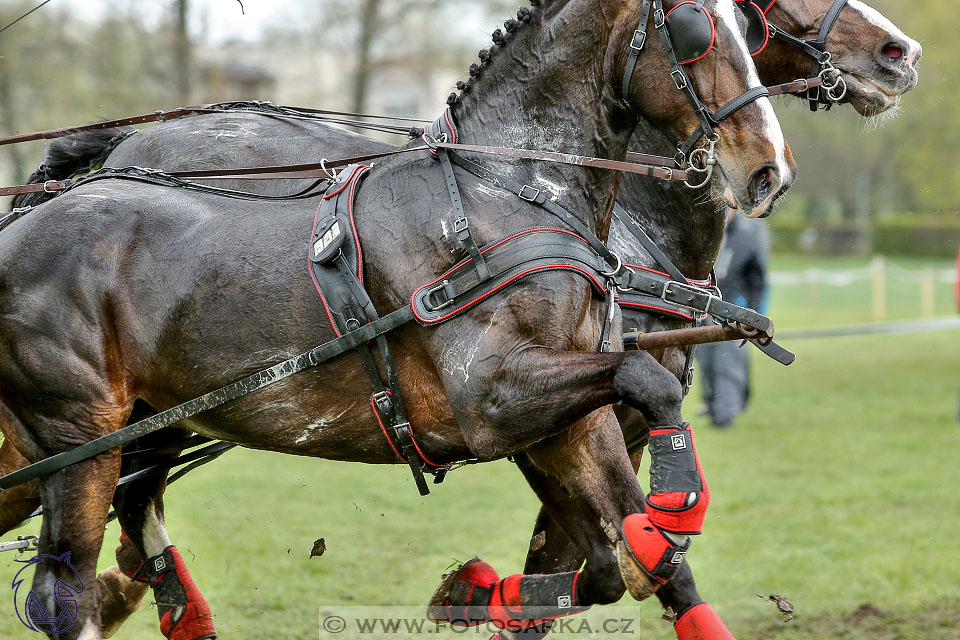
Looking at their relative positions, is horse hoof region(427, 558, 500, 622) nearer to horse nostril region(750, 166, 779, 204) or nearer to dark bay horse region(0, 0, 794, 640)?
dark bay horse region(0, 0, 794, 640)

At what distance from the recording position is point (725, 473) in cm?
883

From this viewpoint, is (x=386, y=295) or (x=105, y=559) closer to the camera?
(x=386, y=295)

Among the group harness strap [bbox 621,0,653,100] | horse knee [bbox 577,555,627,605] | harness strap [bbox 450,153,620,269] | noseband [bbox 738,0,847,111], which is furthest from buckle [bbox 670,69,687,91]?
horse knee [bbox 577,555,627,605]

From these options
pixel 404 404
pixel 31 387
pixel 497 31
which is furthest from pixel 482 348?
pixel 31 387

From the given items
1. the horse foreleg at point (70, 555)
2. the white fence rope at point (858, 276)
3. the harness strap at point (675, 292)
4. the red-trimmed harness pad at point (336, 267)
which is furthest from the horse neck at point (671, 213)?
the white fence rope at point (858, 276)

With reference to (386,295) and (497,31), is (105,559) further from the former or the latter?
(497,31)

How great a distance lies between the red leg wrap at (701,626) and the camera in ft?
11.3

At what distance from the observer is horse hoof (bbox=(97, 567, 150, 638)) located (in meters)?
4.38

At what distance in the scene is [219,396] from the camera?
3.44 m

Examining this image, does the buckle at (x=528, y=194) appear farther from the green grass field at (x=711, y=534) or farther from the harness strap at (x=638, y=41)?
the green grass field at (x=711, y=534)

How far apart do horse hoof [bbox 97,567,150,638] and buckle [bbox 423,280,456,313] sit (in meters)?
2.13

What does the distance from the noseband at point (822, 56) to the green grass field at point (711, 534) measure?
2307 millimetres

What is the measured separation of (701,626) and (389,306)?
149 cm

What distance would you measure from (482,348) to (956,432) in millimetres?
8770
